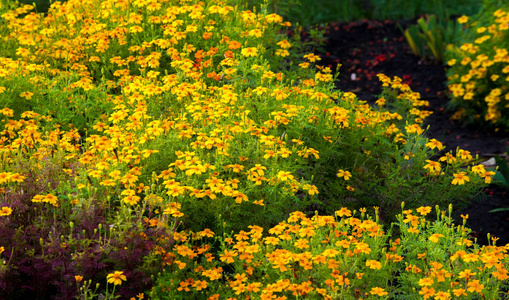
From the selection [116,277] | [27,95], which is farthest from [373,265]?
[27,95]

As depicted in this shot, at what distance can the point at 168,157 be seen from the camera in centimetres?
356

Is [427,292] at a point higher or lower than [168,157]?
lower

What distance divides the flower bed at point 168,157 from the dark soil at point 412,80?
122 centimetres

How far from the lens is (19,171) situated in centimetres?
331

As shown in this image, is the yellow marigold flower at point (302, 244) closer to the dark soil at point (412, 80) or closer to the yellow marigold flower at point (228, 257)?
the yellow marigold flower at point (228, 257)

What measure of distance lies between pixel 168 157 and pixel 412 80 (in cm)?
499

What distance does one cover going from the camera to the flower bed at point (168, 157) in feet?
9.58

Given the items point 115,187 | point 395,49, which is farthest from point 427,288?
point 395,49

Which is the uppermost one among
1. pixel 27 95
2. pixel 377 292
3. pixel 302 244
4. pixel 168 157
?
pixel 27 95

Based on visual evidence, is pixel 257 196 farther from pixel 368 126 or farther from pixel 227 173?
pixel 368 126

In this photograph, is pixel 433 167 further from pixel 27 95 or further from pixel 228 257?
pixel 27 95

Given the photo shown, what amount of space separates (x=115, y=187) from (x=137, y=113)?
594mm

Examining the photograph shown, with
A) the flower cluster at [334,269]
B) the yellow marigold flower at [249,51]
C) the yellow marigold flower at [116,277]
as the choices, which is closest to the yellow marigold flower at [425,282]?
the flower cluster at [334,269]

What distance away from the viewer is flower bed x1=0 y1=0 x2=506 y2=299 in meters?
2.92
